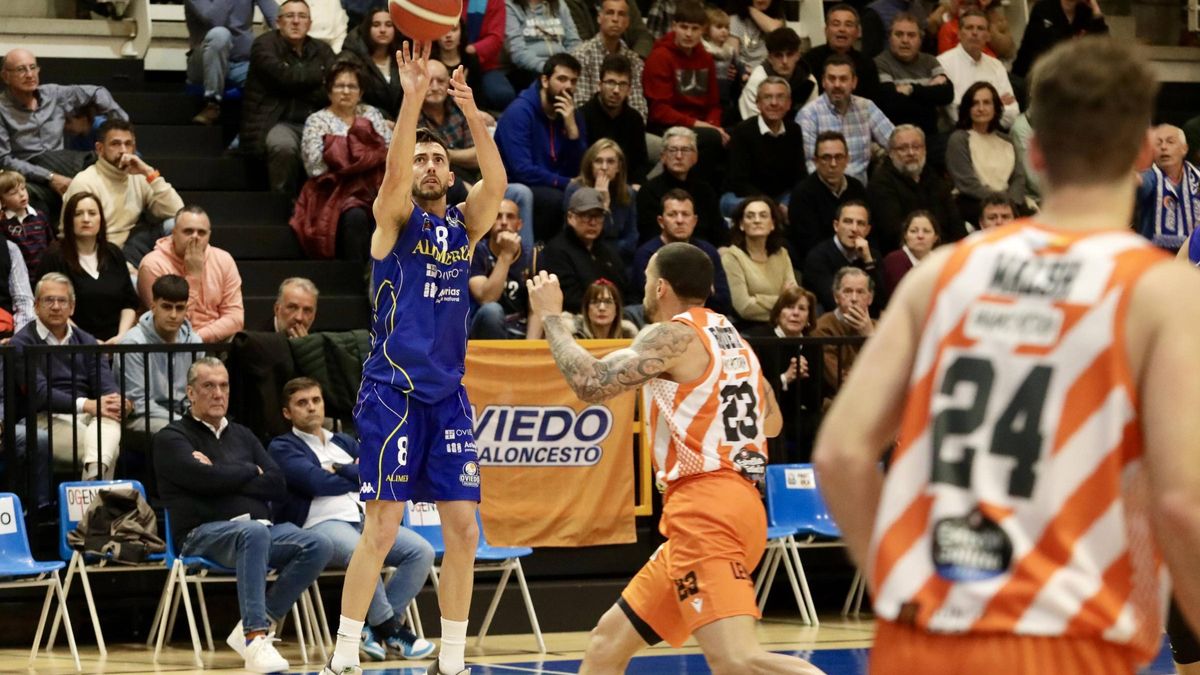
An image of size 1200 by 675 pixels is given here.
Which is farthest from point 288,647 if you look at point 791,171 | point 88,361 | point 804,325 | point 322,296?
point 791,171

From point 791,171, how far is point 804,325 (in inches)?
88.1

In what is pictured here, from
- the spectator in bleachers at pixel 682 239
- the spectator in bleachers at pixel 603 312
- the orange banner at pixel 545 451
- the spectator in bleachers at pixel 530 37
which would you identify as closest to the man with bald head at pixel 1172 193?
the spectator in bleachers at pixel 682 239

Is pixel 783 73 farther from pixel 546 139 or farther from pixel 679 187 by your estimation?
pixel 546 139

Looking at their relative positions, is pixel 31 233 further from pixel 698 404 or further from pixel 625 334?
pixel 698 404

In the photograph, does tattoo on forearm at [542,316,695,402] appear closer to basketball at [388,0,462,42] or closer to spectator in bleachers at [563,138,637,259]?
basketball at [388,0,462,42]

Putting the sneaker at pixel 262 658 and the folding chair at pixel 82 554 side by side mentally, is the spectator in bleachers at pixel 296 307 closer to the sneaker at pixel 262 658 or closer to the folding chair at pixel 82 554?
the folding chair at pixel 82 554

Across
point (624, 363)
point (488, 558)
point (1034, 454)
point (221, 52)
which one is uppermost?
A: point (1034, 454)

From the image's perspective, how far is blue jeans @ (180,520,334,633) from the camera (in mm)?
8703

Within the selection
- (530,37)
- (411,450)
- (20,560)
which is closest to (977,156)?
(530,37)

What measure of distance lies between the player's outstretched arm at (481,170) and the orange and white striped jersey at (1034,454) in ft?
15.5

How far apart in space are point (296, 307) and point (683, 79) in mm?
4608

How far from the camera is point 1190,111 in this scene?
53.5 feet

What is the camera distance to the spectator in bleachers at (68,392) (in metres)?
9.37

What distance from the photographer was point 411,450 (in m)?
7.18
